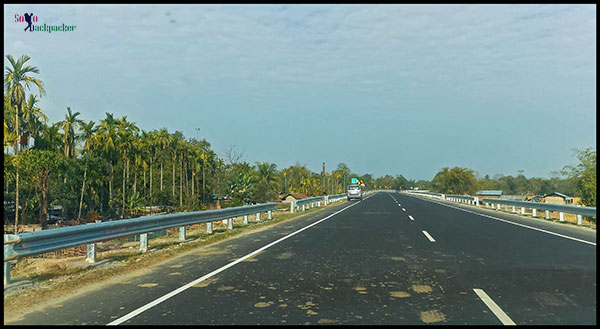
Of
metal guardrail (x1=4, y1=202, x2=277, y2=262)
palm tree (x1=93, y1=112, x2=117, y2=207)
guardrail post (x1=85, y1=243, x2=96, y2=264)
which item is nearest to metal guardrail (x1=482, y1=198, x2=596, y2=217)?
metal guardrail (x1=4, y1=202, x2=277, y2=262)

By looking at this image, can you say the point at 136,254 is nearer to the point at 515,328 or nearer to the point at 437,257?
the point at 437,257

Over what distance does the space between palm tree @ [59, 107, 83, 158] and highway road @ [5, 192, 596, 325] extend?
48.6 meters

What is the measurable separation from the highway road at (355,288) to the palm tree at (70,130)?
1915 inches

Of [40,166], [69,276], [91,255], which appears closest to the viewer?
[69,276]

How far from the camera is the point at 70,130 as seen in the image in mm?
51531

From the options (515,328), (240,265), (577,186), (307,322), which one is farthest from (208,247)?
(577,186)

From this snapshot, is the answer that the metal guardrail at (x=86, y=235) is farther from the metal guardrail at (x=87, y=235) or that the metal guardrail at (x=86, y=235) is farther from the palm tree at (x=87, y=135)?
the palm tree at (x=87, y=135)

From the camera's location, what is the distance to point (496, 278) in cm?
694

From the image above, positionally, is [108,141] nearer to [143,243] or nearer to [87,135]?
[87,135]

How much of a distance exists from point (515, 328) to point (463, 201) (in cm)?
4309

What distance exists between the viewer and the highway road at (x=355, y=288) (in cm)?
493

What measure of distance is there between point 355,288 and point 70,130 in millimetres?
55065

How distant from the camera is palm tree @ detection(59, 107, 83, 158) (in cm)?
5053

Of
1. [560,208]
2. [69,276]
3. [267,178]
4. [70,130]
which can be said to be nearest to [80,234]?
[69,276]
